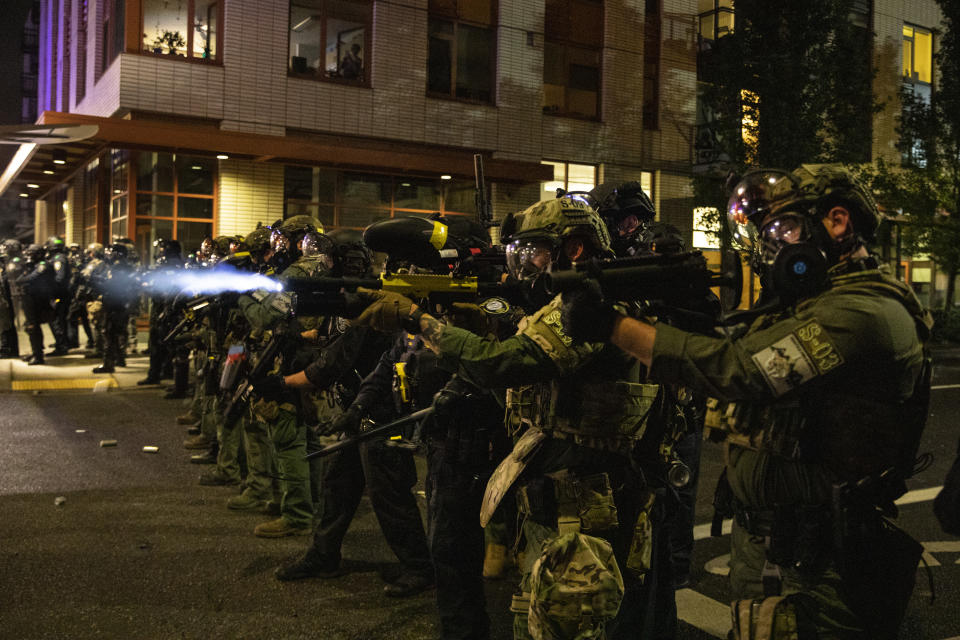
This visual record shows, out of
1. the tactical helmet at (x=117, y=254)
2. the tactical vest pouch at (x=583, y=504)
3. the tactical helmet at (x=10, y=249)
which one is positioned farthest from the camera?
the tactical helmet at (x=10, y=249)

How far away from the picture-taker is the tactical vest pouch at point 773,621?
2412 millimetres

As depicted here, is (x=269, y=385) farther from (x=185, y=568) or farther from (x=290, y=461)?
(x=185, y=568)

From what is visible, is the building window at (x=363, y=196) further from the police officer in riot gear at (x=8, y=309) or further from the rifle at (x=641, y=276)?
the rifle at (x=641, y=276)

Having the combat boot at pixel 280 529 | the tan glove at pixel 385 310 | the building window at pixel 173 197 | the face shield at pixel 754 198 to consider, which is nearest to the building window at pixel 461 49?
the building window at pixel 173 197

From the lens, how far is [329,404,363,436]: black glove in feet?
15.7

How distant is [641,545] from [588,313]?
3.73ft

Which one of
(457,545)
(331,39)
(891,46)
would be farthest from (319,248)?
(891,46)

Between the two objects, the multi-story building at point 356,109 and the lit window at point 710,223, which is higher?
the multi-story building at point 356,109

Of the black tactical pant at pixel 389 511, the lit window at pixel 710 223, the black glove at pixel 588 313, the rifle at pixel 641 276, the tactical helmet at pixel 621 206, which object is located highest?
the lit window at pixel 710 223

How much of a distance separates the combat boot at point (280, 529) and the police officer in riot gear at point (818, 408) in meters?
3.81

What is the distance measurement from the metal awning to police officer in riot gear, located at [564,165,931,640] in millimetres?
13861

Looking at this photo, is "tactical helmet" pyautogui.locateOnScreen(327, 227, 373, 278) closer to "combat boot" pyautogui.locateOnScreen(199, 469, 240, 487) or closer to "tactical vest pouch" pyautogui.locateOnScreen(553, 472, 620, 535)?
"combat boot" pyautogui.locateOnScreen(199, 469, 240, 487)

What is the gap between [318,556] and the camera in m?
4.97

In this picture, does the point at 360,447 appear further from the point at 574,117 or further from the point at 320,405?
the point at 574,117
